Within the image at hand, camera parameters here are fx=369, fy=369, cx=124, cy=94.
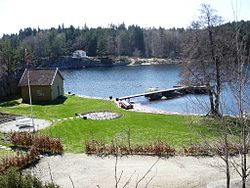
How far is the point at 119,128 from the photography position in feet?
102

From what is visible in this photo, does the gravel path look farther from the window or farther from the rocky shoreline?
the rocky shoreline

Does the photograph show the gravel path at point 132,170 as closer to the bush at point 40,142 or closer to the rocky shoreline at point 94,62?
the bush at point 40,142

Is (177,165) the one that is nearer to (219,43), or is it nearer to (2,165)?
(2,165)

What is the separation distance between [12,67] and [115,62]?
230 feet

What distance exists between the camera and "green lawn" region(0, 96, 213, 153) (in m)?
26.8

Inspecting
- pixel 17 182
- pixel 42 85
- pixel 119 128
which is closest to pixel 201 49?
pixel 119 128

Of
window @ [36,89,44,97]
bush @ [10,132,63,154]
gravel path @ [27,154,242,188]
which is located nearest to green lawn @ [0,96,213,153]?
bush @ [10,132,63,154]

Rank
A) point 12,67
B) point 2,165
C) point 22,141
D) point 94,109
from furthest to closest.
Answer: point 12,67 < point 94,109 < point 22,141 < point 2,165

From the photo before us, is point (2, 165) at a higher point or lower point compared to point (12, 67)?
lower

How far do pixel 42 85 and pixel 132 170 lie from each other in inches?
1144

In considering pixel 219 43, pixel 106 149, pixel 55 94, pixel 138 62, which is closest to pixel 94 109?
pixel 55 94

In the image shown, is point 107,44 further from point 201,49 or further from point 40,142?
point 40,142

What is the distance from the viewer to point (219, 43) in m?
34.7

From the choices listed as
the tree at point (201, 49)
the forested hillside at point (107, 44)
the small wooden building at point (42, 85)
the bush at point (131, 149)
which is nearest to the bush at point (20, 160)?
the bush at point (131, 149)
